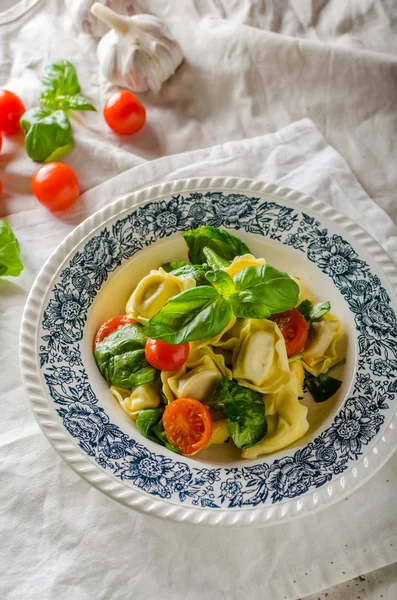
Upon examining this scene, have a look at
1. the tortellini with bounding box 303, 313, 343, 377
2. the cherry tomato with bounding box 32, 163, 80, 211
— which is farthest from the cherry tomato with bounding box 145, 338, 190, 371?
the cherry tomato with bounding box 32, 163, 80, 211

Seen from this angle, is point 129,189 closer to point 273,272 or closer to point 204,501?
point 273,272

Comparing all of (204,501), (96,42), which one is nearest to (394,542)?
(204,501)

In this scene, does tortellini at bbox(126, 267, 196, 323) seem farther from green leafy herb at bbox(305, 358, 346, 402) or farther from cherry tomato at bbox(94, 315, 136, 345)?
green leafy herb at bbox(305, 358, 346, 402)

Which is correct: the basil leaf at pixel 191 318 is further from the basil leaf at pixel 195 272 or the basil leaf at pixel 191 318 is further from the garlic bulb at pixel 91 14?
the garlic bulb at pixel 91 14

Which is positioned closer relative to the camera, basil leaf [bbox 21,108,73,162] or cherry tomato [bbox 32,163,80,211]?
cherry tomato [bbox 32,163,80,211]

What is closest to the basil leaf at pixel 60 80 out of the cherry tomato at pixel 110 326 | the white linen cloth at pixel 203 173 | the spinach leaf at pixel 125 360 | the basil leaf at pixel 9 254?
the white linen cloth at pixel 203 173

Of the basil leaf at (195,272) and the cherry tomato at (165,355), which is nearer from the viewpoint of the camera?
the cherry tomato at (165,355)

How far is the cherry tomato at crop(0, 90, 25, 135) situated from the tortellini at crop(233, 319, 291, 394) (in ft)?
7.98

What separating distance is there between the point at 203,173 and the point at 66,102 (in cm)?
107

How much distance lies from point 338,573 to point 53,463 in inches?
52.6

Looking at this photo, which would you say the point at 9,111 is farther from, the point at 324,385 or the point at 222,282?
the point at 324,385

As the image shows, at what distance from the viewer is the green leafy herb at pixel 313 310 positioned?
275 centimetres

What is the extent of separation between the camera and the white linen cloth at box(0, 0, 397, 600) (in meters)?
2.59

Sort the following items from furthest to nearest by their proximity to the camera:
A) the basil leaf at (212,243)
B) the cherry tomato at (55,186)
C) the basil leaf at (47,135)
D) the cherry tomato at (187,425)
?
the basil leaf at (47,135)
the cherry tomato at (55,186)
the basil leaf at (212,243)
the cherry tomato at (187,425)
